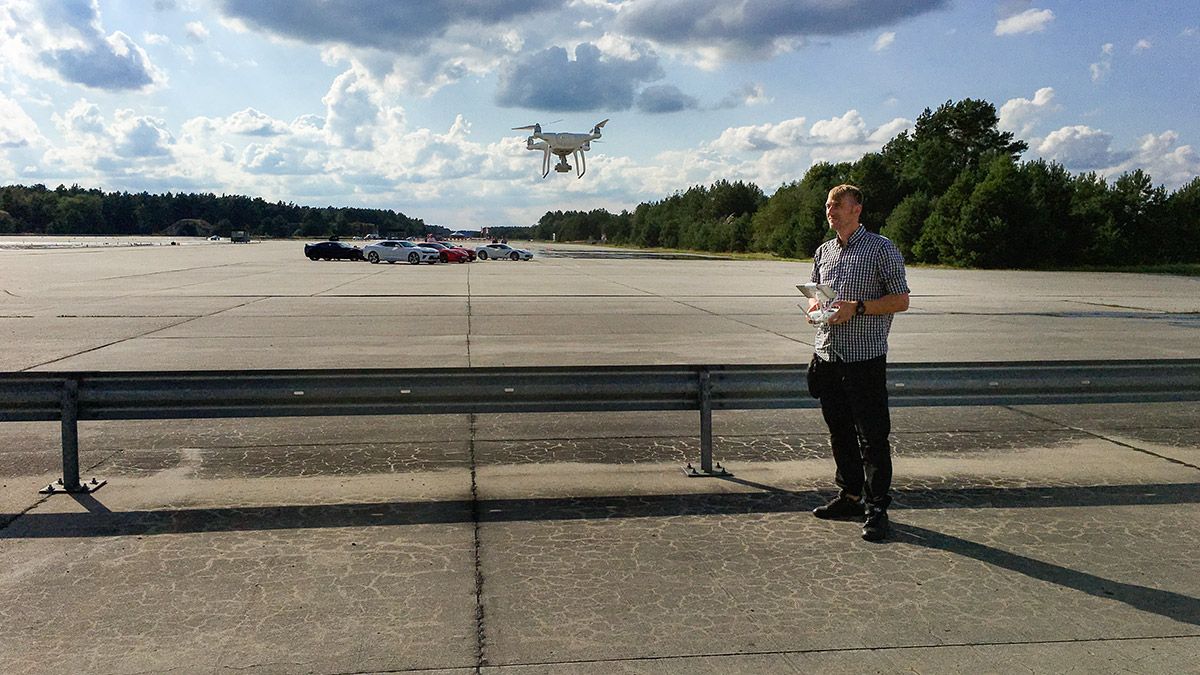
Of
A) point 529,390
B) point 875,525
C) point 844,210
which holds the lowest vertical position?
point 875,525

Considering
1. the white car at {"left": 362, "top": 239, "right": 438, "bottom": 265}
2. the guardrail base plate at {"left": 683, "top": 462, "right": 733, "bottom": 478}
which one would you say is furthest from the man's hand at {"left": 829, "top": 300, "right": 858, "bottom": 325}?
the white car at {"left": 362, "top": 239, "right": 438, "bottom": 265}

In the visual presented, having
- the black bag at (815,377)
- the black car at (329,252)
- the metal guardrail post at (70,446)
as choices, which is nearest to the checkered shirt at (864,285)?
the black bag at (815,377)

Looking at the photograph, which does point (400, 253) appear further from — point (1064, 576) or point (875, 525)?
point (1064, 576)

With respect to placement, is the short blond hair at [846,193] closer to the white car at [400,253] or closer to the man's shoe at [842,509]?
the man's shoe at [842,509]

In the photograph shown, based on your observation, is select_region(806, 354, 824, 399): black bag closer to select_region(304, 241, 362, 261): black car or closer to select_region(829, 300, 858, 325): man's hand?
select_region(829, 300, 858, 325): man's hand

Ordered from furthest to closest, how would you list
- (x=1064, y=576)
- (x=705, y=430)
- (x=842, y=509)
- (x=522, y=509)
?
(x=705, y=430) < (x=522, y=509) < (x=842, y=509) < (x=1064, y=576)

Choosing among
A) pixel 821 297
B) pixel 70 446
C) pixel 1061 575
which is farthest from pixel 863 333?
pixel 70 446

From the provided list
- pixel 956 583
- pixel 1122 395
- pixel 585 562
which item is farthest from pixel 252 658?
pixel 1122 395

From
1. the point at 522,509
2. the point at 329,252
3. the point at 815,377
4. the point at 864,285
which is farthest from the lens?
the point at 329,252
